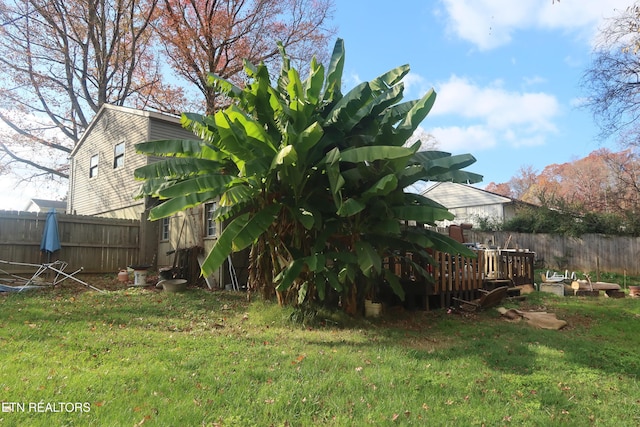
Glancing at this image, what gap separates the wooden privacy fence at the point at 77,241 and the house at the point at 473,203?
1869 centimetres

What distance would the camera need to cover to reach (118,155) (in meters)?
17.7

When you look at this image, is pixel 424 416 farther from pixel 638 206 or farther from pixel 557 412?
pixel 638 206

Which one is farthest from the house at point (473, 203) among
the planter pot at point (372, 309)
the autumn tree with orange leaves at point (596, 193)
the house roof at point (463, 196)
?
the planter pot at point (372, 309)

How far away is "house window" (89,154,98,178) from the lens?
1930 cm

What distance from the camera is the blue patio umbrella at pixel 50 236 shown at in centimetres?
1141

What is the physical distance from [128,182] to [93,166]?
4249mm

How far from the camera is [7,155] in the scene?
23.8 meters

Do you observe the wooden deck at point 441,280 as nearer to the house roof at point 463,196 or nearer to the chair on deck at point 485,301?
the chair on deck at point 485,301

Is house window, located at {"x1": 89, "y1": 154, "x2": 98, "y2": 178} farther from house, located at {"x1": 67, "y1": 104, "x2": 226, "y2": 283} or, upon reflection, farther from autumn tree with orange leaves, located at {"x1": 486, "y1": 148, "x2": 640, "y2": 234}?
autumn tree with orange leaves, located at {"x1": 486, "y1": 148, "x2": 640, "y2": 234}

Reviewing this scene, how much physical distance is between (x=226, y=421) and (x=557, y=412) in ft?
9.63

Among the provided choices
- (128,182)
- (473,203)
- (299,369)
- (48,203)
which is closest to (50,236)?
(128,182)

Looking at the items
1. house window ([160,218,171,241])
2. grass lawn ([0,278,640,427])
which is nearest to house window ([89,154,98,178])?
house window ([160,218,171,241])

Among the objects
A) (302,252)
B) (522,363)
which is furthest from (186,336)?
(522,363)

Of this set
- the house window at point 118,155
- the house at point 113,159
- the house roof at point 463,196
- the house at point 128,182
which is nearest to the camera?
the house at point 128,182
